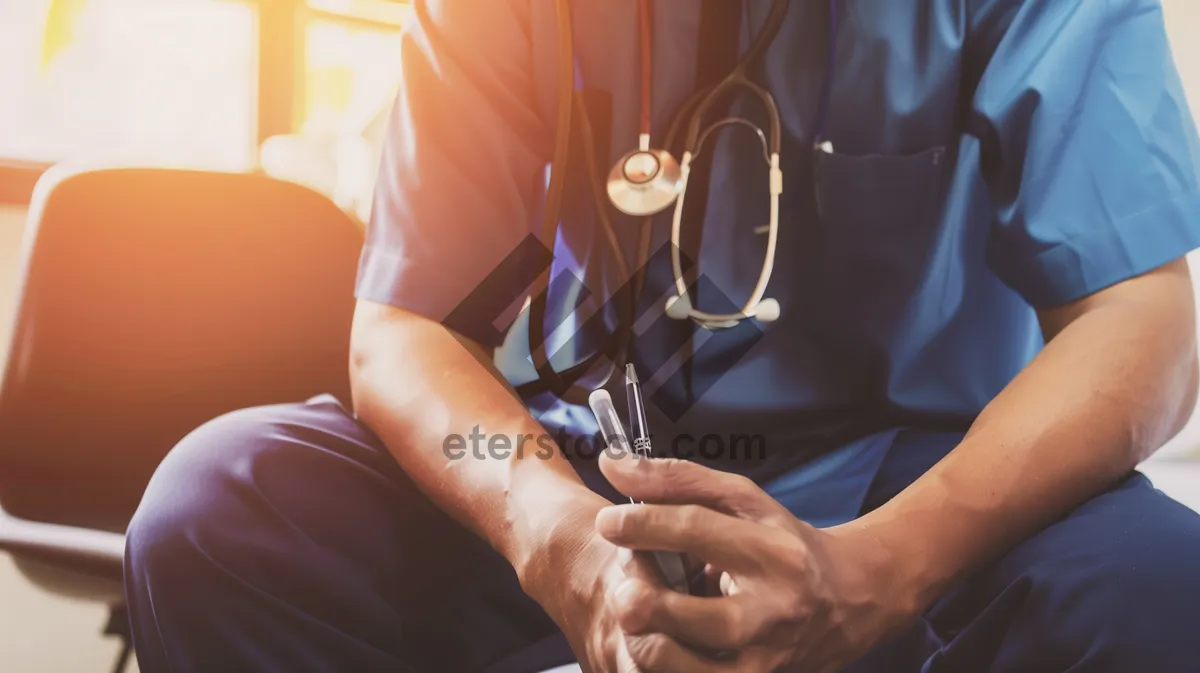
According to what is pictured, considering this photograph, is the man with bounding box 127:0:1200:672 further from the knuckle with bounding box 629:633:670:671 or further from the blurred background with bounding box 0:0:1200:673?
the blurred background with bounding box 0:0:1200:673

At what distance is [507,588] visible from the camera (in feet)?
1.89

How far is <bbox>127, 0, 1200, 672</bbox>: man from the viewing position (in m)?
0.42

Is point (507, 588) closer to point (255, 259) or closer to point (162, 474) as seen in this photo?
point (162, 474)

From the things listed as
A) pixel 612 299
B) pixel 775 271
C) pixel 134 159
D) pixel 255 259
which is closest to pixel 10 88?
pixel 134 159

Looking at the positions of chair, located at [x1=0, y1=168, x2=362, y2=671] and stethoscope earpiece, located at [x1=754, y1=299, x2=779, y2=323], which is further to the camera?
chair, located at [x1=0, y1=168, x2=362, y2=671]

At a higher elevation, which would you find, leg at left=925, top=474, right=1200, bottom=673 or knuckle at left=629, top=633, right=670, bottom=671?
leg at left=925, top=474, right=1200, bottom=673

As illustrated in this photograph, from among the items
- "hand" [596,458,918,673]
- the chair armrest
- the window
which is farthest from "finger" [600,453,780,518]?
the window

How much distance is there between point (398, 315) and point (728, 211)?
296 millimetres

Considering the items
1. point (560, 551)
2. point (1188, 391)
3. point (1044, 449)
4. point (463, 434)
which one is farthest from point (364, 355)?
point (1188, 391)

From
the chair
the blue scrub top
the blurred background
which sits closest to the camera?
the blue scrub top

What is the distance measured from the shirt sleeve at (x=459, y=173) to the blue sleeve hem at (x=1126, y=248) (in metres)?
0.42

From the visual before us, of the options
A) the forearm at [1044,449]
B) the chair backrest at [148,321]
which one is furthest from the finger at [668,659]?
the chair backrest at [148,321]

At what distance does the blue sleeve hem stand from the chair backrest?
0.78 meters

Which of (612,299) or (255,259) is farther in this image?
(255,259)
